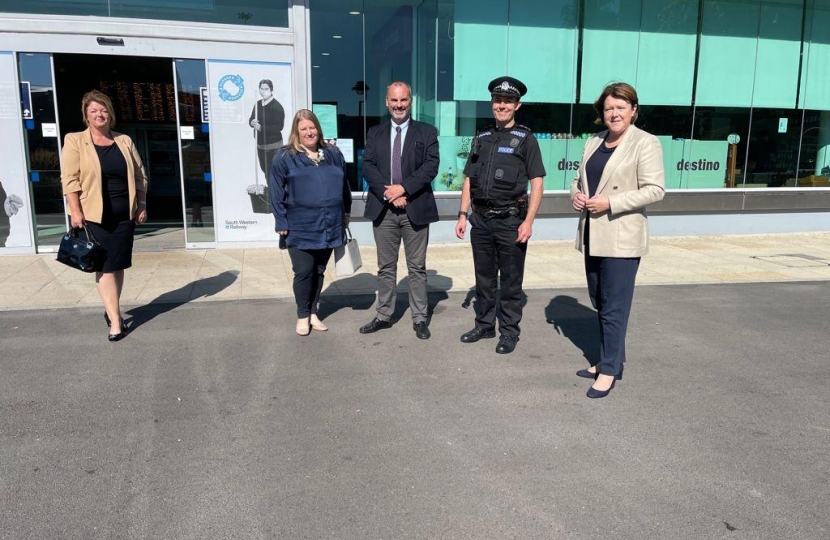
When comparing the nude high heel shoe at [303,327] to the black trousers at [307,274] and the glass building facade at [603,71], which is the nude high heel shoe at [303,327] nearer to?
the black trousers at [307,274]

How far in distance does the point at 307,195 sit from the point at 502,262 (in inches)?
65.7

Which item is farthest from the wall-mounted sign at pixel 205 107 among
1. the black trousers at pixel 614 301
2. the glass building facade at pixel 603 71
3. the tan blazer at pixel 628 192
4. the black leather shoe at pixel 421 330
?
the black trousers at pixel 614 301

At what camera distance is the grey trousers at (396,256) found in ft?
17.3

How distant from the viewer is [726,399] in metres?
4.07

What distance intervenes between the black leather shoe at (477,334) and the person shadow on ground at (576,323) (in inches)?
26.4

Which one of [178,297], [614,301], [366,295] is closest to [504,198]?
[614,301]

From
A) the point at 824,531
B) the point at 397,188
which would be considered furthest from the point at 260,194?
the point at 824,531

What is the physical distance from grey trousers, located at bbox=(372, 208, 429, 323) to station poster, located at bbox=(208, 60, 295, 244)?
462 centimetres

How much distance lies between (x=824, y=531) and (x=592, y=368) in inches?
76.5

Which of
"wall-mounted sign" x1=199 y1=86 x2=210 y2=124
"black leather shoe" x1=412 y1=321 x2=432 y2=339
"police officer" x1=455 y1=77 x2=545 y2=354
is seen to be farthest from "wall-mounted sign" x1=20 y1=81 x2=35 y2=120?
"police officer" x1=455 y1=77 x2=545 y2=354

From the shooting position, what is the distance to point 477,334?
5.21m

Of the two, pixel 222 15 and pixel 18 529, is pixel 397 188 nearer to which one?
pixel 18 529

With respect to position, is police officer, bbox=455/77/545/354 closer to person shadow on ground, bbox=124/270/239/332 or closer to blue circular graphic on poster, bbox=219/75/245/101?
person shadow on ground, bbox=124/270/239/332

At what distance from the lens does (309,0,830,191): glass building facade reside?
992cm
